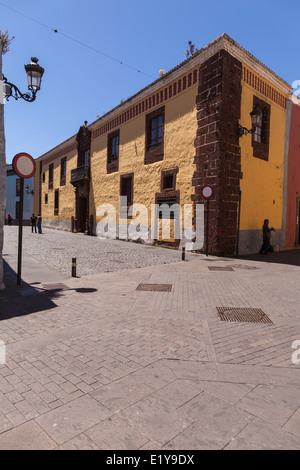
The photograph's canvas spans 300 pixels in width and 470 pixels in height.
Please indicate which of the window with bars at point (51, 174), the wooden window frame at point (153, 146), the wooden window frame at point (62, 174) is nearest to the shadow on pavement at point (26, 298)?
the wooden window frame at point (153, 146)

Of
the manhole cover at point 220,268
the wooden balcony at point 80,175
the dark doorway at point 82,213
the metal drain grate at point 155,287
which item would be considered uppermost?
the wooden balcony at point 80,175

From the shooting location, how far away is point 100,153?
2014cm

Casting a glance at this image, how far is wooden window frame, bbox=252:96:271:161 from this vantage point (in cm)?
1288

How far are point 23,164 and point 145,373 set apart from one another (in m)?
5.18

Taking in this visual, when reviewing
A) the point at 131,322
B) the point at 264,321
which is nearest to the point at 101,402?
the point at 131,322

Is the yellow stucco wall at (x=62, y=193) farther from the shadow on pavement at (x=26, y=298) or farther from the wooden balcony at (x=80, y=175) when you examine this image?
the shadow on pavement at (x=26, y=298)

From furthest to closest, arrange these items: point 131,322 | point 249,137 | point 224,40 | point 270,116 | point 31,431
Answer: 1. point 270,116
2. point 249,137
3. point 224,40
4. point 131,322
5. point 31,431

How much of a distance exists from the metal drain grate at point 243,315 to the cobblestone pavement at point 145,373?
0.50ft

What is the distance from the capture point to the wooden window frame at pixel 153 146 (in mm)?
14328

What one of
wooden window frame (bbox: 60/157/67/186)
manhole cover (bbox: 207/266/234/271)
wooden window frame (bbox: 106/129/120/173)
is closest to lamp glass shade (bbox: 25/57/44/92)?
manhole cover (bbox: 207/266/234/271)

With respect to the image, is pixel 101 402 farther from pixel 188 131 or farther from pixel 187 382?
pixel 188 131

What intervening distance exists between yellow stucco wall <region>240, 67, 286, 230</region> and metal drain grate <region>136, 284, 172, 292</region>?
23.2ft

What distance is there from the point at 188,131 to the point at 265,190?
15.7 ft

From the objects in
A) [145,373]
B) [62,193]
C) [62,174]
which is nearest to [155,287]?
[145,373]
